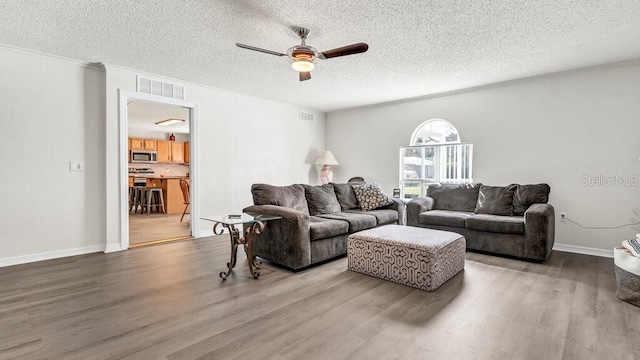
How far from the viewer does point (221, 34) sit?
122 inches

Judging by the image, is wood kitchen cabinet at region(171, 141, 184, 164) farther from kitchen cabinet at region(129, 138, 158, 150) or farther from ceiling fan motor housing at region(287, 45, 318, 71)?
ceiling fan motor housing at region(287, 45, 318, 71)

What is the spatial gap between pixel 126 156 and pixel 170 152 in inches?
232

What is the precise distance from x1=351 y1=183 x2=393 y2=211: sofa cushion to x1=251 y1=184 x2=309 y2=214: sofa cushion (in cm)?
97

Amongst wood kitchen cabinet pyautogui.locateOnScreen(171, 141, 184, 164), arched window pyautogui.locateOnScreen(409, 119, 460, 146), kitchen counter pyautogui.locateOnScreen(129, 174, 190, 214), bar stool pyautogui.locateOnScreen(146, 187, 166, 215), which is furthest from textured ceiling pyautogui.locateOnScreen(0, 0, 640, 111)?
wood kitchen cabinet pyautogui.locateOnScreen(171, 141, 184, 164)

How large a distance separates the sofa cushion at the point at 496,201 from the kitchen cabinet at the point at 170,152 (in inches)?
343

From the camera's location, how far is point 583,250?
4082 millimetres

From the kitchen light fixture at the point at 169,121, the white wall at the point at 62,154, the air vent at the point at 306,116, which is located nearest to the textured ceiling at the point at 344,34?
the white wall at the point at 62,154

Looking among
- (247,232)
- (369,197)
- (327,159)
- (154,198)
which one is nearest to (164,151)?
(154,198)

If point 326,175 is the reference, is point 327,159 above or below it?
above

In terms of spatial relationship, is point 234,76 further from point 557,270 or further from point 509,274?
point 557,270

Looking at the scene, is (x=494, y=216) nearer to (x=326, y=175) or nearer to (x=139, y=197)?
(x=326, y=175)

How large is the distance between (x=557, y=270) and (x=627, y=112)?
2268mm

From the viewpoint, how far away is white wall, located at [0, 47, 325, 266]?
3.51 m

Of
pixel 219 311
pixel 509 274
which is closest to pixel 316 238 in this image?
pixel 219 311
